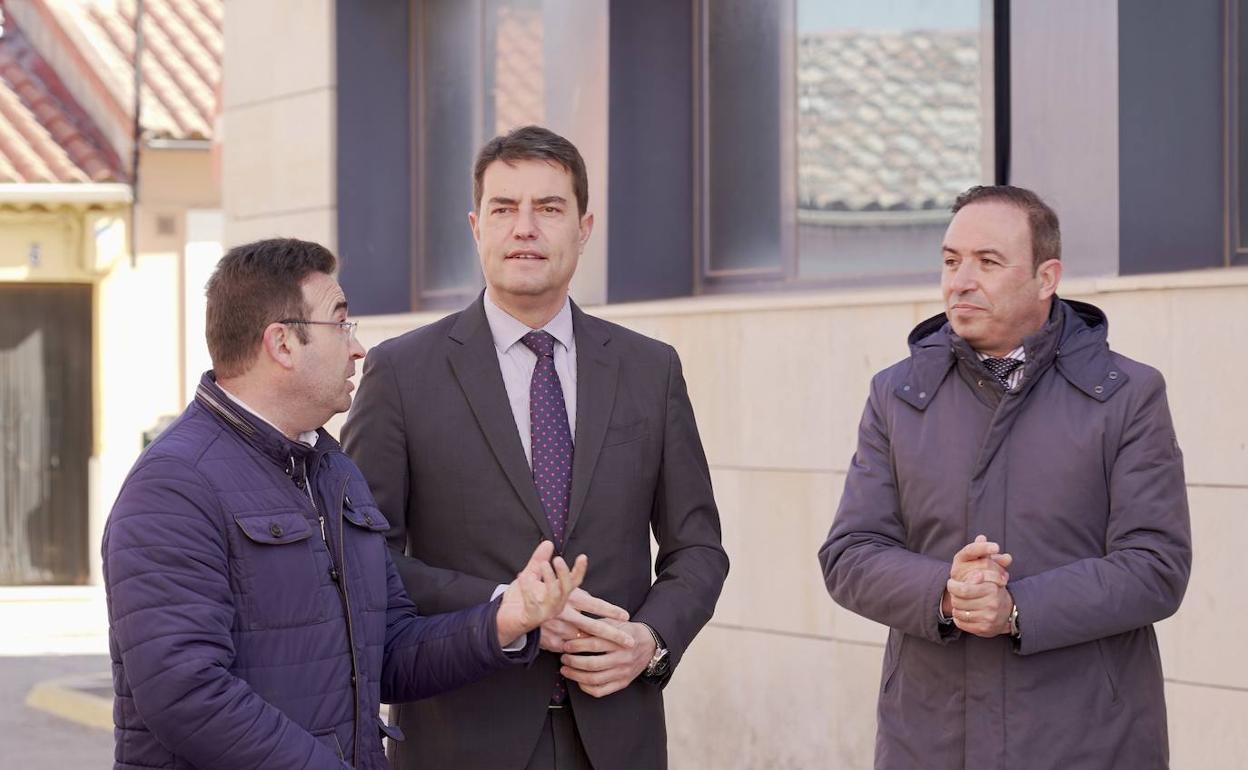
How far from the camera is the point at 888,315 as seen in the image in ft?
22.3

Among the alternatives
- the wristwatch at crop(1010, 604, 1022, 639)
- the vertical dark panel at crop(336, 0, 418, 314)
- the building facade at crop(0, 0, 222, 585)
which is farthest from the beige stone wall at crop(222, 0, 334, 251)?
the building facade at crop(0, 0, 222, 585)

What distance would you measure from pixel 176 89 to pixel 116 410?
3859 millimetres

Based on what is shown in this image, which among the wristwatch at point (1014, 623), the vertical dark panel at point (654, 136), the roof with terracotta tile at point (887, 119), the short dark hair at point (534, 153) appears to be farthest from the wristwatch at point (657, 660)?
the vertical dark panel at point (654, 136)

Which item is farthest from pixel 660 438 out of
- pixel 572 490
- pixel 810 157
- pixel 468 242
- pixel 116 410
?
pixel 116 410

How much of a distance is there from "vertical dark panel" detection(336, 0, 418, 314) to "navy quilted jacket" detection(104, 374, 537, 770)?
21.5ft

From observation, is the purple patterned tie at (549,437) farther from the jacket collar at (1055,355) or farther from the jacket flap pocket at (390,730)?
the jacket collar at (1055,355)

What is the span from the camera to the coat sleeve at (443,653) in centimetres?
354

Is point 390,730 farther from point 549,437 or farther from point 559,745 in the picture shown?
point 549,437

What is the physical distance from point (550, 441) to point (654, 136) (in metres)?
4.54

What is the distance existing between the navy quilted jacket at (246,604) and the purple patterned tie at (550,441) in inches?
14.2

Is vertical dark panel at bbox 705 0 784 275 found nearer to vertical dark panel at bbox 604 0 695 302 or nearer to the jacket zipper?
vertical dark panel at bbox 604 0 695 302

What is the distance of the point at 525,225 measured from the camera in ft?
12.6

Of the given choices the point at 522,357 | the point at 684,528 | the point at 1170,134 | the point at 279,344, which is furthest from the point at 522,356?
the point at 1170,134

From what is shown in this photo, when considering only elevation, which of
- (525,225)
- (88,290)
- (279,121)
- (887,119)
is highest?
(279,121)
